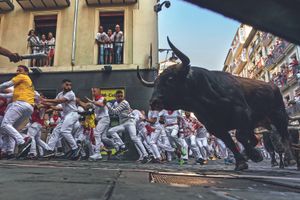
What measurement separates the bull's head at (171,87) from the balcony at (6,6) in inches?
528

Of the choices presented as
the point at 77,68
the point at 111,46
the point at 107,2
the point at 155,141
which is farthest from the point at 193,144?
the point at 107,2

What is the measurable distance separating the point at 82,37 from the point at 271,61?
2955 cm

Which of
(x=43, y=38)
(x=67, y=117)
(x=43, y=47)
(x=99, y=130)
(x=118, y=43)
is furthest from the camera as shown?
(x=43, y=38)

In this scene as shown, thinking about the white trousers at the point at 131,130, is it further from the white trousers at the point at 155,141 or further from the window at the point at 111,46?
the window at the point at 111,46

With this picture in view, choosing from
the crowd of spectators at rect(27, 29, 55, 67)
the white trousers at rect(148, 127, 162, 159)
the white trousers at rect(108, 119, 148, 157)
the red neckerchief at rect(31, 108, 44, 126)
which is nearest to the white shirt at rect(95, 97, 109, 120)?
the white trousers at rect(108, 119, 148, 157)

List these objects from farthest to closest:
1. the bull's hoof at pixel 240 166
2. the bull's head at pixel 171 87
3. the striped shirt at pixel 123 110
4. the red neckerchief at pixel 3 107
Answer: the striped shirt at pixel 123 110 < the red neckerchief at pixel 3 107 < the bull's head at pixel 171 87 < the bull's hoof at pixel 240 166

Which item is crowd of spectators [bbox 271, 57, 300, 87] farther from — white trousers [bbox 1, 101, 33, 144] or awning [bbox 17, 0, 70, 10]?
white trousers [bbox 1, 101, 33, 144]

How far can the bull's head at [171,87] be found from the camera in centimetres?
532

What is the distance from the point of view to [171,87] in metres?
5.40

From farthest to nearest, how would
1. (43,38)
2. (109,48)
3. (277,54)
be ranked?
(277,54), (43,38), (109,48)

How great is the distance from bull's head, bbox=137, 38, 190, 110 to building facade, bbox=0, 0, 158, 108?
8944 mm

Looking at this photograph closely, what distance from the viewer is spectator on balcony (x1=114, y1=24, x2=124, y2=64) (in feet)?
50.8

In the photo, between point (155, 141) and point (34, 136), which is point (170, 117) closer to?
point (155, 141)

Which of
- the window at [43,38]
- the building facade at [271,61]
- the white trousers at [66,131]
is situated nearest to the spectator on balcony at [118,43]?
the window at [43,38]
